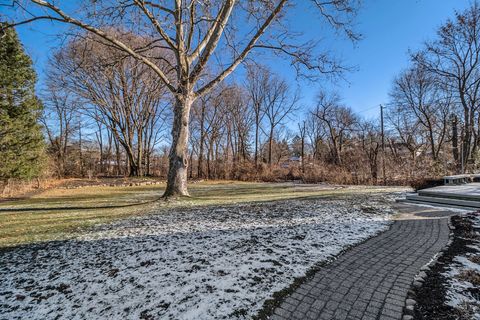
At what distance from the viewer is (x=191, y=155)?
31672 mm

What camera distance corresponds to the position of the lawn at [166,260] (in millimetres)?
2307

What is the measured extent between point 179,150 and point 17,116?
11007 millimetres

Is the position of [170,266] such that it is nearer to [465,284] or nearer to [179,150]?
[465,284]

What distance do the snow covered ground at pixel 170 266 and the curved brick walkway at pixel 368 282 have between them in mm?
250

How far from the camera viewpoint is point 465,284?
2656mm

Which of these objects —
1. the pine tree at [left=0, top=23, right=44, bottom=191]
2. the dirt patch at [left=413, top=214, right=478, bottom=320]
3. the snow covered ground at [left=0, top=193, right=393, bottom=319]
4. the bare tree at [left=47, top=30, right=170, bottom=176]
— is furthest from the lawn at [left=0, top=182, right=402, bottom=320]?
the bare tree at [left=47, top=30, right=170, bottom=176]

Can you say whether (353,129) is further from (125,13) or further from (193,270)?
(193,270)

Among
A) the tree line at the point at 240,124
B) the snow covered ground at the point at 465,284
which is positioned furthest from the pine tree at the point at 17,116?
the snow covered ground at the point at 465,284

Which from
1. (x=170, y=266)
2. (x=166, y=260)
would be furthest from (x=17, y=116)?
(x=170, y=266)

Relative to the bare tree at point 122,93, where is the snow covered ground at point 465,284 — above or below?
below

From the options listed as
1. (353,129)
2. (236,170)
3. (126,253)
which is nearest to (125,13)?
(126,253)

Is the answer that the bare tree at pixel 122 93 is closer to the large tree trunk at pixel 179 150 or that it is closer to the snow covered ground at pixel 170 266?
the large tree trunk at pixel 179 150

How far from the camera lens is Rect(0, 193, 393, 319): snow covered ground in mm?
2283

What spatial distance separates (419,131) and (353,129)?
6.79m
